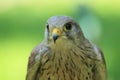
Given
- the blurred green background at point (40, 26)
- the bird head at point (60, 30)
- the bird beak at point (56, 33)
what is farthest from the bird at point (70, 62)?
the blurred green background at point (40, 26)

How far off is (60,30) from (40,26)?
15.9ft

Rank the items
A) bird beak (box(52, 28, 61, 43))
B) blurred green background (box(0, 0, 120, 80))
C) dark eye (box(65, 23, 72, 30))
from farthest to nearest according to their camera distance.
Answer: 1. blurred green background (box(0, 0, 120, 80))
2. dark eye (box(65, 23, 72, 30))
3. bird beak (box(52, 28, 61, 43))

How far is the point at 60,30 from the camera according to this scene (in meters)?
7.19

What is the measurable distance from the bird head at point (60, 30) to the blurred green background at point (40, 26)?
283cm

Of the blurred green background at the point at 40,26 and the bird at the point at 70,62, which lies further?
the blurred green background at the point at 40,26

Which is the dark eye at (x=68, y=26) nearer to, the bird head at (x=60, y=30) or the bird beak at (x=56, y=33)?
the bird head at (x=60, y=30)

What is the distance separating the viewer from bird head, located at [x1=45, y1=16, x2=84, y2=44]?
7164 mm

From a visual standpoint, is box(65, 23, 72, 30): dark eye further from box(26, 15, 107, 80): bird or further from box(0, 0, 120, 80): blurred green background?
box(0, 0, 120, 80): blurred green background

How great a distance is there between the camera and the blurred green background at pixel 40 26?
1069 cm

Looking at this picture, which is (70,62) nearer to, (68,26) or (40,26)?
(68,26)

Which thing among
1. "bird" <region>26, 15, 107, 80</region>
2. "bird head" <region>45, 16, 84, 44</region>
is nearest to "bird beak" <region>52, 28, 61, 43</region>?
"bird head" <region>45, 16, 84, 44</region>

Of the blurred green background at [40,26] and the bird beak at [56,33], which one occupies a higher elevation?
the bird beak at [56,33]

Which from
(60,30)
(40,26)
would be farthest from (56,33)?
(40,26)

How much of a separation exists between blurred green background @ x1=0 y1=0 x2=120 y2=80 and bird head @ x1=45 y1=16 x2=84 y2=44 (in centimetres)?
283
